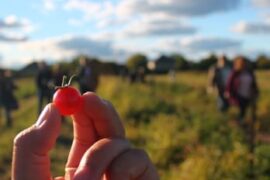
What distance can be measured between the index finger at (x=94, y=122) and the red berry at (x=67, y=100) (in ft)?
0.12

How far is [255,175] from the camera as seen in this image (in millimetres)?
9047

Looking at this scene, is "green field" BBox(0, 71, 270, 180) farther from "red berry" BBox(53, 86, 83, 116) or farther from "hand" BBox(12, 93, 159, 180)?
"red berry" BBox(53, 86, 83, 116)

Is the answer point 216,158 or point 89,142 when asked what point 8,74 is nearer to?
point 216,158

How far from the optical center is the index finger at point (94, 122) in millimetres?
1630

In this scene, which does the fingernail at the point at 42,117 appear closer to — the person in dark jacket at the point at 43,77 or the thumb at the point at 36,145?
the thumb at the point at 36,145

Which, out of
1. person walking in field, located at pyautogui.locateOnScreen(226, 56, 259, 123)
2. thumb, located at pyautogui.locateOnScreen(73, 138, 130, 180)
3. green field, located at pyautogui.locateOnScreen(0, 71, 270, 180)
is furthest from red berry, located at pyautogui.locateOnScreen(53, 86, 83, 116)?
person walking in field, located at pyautogui.locateOnScreen(226, 56, 259, 123)

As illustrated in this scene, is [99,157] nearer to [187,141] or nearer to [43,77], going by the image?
[187,141]

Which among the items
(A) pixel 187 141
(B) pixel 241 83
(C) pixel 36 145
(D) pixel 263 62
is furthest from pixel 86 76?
(D) pixel 263 62

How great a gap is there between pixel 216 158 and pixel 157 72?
87.8 feet

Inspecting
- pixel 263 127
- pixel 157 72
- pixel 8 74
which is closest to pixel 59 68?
pixel 8 74

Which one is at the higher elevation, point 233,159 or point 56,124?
point 56,124

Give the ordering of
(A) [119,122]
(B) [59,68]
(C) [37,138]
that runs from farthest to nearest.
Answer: (B) [59,68] → (A) [119,122] → (C) [37,138]

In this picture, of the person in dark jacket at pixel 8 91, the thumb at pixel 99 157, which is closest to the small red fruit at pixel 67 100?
the thumb at pixel 99 157

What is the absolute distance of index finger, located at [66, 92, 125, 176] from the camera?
1.63 m
